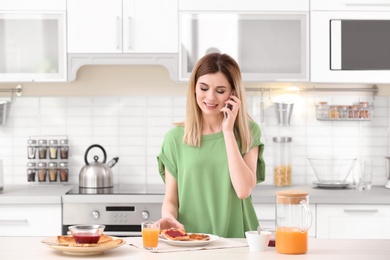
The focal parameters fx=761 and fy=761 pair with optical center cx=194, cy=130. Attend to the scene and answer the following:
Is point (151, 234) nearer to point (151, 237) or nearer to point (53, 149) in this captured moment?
point (151, 237)

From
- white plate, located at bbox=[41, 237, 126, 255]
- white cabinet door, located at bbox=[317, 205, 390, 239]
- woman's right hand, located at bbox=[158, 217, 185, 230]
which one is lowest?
white cabinet door, located at bbox=[317, 205, 390, 239]

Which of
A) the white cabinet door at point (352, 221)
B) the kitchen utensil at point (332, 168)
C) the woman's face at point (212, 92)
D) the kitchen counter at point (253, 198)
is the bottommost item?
the white cabinet door at point (352, 221)

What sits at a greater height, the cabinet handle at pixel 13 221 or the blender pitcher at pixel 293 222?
the blender pitcher at pixel 293 222

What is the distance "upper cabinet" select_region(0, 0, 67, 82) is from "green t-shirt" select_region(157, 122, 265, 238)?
5.24 feet

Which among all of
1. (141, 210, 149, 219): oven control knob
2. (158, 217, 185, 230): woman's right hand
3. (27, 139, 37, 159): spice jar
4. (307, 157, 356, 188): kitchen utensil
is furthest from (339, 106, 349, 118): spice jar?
(158, 217, 185, 230): woman's right hand

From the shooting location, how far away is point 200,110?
3215 millimetres

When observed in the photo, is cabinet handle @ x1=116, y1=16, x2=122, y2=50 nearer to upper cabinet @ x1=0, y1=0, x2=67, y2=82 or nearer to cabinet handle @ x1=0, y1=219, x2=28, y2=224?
upper cabinet @ x1=0, y1=0, x2=67, y2=82

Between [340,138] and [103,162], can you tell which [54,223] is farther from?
[340,138]

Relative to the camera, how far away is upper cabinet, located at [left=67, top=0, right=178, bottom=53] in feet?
15.0

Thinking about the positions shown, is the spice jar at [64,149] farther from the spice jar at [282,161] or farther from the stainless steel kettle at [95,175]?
the spice jar at [282,161]

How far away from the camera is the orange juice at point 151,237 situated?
2.58 m

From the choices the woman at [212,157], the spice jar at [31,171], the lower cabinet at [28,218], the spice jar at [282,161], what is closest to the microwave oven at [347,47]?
the spice jar at [282,161]

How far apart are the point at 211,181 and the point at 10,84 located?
227 cm

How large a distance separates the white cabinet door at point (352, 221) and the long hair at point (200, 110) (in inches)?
52.2
